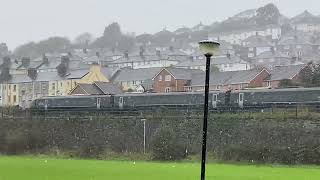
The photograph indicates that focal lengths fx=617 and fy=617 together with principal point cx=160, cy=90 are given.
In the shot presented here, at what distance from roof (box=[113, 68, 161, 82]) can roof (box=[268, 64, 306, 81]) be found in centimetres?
1997

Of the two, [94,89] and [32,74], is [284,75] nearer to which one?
[94,89]

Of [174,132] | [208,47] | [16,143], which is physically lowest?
[16,143]

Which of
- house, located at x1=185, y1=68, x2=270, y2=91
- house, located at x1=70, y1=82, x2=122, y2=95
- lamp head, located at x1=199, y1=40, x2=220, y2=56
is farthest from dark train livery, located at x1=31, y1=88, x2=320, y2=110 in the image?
lamp head, located at x1=199, y1=40, x2=220, y2=56

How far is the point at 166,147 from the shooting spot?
141 ft

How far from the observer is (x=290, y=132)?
140ft

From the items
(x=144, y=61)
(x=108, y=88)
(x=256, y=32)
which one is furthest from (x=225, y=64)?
(x=256, y=32)

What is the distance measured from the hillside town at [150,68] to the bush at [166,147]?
60.7ft

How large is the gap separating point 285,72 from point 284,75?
29.9 inches

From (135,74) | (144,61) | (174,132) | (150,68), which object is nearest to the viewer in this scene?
(174,132)

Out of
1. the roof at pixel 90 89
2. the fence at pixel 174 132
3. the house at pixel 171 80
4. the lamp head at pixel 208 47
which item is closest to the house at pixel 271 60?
the house at pixel 171 80

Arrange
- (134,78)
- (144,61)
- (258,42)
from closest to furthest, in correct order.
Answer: (134,78) < (144,61) < (258,42)

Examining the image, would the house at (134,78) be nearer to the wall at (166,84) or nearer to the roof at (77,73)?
the roof at (77,73)

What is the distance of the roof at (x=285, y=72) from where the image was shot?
68.2m

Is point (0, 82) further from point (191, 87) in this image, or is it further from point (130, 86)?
point (191, 87)
